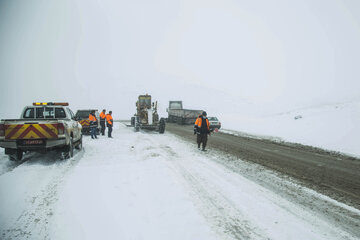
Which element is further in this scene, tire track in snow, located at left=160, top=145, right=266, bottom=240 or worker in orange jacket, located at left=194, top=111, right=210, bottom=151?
worker in orange jacket, located at left=194, top=111, right=210, bottom=151

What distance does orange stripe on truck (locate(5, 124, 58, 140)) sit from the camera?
23.5 ft

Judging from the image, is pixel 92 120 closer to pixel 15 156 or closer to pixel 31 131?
pixel 15 156

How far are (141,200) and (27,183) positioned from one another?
3201 millimetres

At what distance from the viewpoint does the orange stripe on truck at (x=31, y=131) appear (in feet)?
23.5

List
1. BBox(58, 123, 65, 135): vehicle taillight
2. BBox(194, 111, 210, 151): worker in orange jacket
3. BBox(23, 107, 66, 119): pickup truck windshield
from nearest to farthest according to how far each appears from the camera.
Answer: BBox(58, 123, 65, 135): vehicle taillight
BBox(23, 107, 66, 119): pickup truck windshield
BBox(194, 111, 210, 151): worker in orange jacket

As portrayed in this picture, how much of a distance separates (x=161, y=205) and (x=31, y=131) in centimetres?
534

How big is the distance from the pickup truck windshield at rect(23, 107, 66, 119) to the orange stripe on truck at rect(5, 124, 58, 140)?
1.63 metres

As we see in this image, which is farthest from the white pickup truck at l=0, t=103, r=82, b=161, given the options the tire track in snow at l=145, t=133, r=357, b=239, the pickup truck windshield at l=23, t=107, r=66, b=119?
the tire track in snow at l=145, t=133, r=357, b=239

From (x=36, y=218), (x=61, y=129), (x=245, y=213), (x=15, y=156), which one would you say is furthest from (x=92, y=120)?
(x=245, y=213)

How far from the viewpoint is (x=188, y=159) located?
343 inches

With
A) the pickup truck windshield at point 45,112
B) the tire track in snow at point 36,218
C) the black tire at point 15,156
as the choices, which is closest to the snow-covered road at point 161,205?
the tire track in snow at point 36,218

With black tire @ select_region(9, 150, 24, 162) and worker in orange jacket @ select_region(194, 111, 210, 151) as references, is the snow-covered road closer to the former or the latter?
black tire @ select_region(9, 150, 24, 162)

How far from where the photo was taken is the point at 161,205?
4.49 meters

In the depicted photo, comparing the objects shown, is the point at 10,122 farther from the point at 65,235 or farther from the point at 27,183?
the point at 65,235
